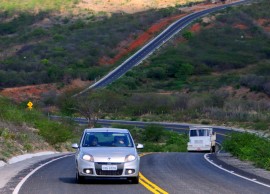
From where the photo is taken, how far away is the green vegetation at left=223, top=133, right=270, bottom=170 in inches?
1320

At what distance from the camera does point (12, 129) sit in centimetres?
4594

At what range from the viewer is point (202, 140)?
2429 inches

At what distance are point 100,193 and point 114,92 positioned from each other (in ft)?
278

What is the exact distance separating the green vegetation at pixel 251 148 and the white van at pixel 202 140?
16.8 m

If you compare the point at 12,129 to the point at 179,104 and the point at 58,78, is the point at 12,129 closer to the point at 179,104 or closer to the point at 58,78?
the point at 179,104

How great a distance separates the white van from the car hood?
3943 cm

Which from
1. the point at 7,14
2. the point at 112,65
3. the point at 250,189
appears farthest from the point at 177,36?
the point at 250,189

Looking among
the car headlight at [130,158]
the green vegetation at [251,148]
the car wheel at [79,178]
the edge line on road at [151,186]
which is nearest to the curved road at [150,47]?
the green vegetation at [251,148]

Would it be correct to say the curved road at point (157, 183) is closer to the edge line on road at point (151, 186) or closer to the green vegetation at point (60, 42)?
the edge line on road at point (151, 186)

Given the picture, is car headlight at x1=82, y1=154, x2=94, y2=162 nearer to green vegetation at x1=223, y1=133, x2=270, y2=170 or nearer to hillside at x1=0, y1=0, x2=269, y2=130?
green vegetation at x1=223, y1=133, x2=270, y2=170

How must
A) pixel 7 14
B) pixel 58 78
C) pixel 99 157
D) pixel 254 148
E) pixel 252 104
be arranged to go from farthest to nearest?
pixel 7 14 → pixel 58 78 → pixel 252 104 → pixel 254 148 → pixel 99 157

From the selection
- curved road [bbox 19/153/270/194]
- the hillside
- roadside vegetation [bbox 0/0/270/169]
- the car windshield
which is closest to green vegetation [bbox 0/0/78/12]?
roadside vegetation [bbox 0/0/270/169]

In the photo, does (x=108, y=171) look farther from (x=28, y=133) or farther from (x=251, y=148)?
(x=28, y=133)

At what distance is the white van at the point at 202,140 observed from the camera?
61.4 metres
